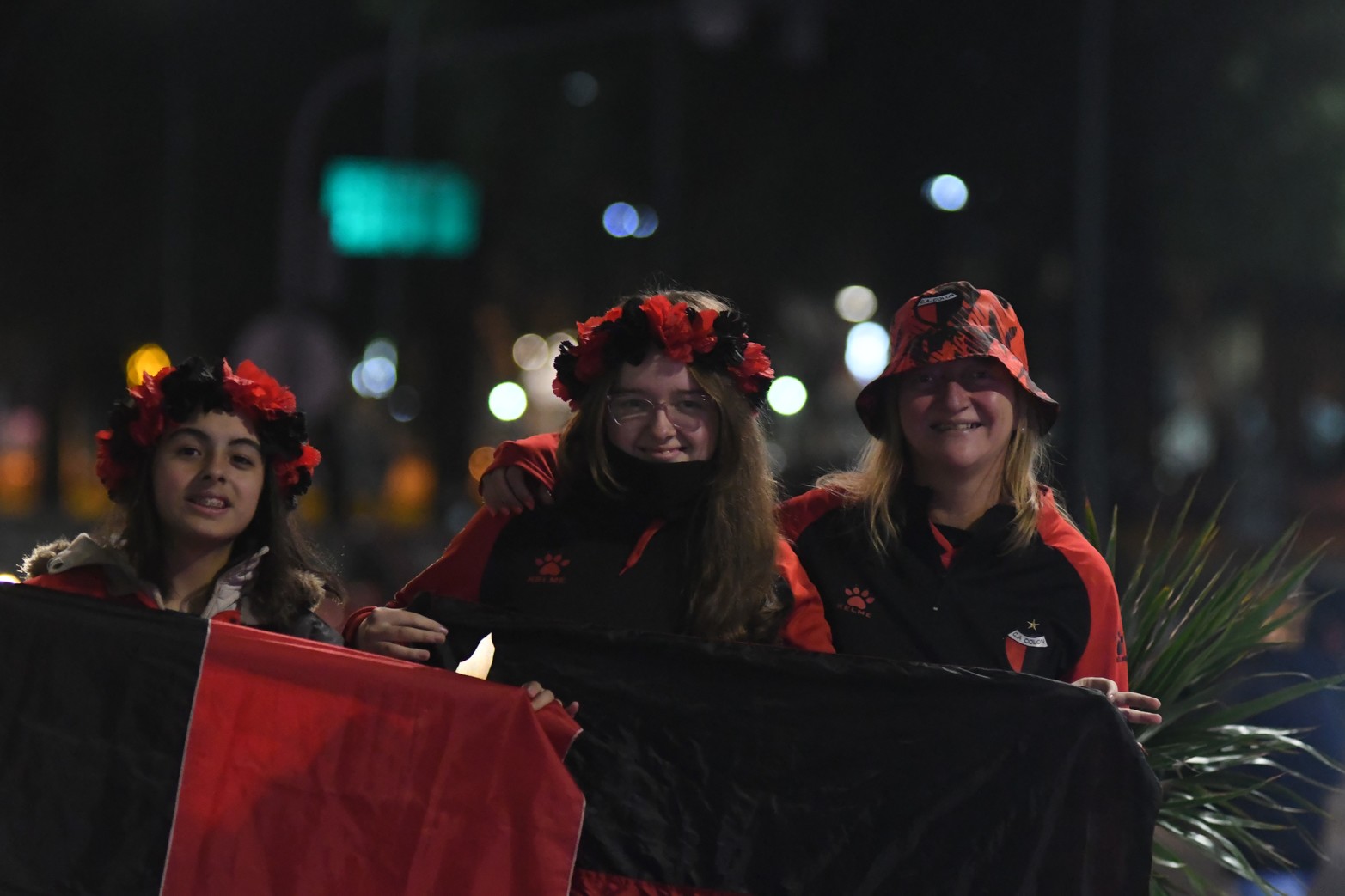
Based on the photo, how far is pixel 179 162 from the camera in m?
24.6

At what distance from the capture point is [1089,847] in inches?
138

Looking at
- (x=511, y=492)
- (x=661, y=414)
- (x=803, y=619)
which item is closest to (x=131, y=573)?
(x=511, y=492)

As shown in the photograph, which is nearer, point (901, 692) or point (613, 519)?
point (901, 692)

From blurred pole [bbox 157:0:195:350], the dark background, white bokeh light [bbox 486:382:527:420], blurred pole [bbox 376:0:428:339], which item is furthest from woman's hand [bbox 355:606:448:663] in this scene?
white bokeh light [bbox 486:382:527:420]

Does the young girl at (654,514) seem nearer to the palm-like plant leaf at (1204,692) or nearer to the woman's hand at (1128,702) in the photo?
the woman's hand at (1128,702)

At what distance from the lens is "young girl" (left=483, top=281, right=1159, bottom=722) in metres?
3.96

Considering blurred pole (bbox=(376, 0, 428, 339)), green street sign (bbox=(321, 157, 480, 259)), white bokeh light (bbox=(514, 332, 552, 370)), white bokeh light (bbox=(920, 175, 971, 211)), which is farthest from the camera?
white bokeh light (bbox=(514, 332, 552, 370))

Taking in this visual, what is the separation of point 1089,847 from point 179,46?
23.2m

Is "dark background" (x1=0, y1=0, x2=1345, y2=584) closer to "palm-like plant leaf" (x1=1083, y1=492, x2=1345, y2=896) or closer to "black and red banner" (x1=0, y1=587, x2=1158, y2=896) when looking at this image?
"palm-like plant leaf" (x1=1083, y1=492, x2=1345, y2=896)

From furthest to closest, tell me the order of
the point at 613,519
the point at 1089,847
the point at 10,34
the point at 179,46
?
the point at 179,46
the point at 10,34
the point at 613,519
the point at 1089,847

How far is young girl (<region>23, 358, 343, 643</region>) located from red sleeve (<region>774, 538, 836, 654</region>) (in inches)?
43.1

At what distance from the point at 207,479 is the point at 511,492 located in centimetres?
76

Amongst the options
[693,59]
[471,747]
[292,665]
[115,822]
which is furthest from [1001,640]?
[693,59]

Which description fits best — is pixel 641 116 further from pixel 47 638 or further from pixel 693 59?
pixel 47 638
